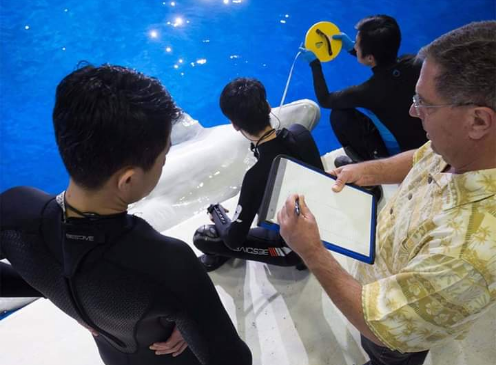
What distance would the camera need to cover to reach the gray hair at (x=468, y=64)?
0.69 meters

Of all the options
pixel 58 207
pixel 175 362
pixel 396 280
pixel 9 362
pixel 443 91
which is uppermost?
pixel 443 91

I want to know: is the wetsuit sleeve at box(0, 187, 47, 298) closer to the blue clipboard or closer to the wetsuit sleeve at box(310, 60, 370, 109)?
the blue clipboard

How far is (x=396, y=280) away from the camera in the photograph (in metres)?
0.74

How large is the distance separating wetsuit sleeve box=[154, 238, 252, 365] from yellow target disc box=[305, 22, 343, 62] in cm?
206

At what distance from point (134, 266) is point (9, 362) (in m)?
1.13

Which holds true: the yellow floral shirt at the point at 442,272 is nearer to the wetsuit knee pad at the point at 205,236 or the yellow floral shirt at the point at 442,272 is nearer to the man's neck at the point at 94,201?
the man's neck at the point at 94,201

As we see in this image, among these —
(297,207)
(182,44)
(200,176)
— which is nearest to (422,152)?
(297,207)

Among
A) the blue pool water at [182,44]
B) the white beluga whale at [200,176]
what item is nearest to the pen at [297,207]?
the white beluga whale at [200,176]

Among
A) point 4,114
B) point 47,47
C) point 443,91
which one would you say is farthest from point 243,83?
point 47,47

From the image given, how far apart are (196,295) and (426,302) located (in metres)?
0.42

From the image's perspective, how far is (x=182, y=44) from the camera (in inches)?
146

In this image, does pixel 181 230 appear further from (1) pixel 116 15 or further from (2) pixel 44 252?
(1) pixel 116 15

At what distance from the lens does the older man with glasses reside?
2.23ft

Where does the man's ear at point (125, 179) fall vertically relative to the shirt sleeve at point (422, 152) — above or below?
above
